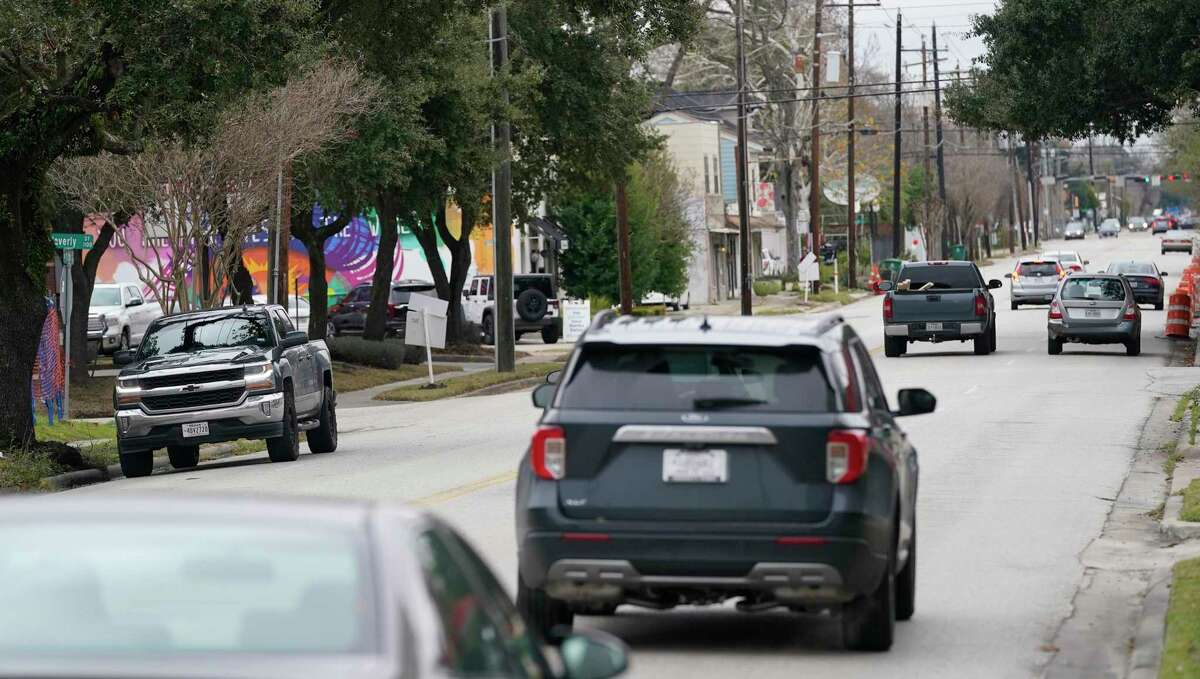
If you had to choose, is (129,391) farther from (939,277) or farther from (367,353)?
(367,353)

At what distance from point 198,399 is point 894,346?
20582 millimetres

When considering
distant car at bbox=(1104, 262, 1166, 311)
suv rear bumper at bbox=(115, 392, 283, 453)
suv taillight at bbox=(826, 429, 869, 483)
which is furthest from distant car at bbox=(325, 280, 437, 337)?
suv taillight at bbox=(826, 429, 869, 483)

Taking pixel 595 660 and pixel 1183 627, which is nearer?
pixel 595 660

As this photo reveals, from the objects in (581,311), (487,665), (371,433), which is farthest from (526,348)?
(487,665)

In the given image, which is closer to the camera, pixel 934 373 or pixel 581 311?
pixel 934 373

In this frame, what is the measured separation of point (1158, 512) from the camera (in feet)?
55.5

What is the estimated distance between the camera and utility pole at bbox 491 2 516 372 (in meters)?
41.0

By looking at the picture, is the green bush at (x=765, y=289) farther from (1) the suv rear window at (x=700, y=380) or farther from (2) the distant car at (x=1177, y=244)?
(1) the suv rear window at (x=700, y=380)

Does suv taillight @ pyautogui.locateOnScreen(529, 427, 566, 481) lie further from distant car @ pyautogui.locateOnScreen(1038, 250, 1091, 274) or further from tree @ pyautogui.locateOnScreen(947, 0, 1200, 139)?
distant car @ pyautogui.locateOnScreen(1038, 250, 1091, 274)

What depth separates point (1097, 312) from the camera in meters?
39.6

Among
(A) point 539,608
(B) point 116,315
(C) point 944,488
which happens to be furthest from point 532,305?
(A) point 539,608

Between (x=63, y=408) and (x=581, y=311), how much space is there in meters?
25.6

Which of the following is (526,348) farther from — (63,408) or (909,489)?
(909,489)

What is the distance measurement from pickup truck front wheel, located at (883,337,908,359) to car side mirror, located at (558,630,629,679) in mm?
35786
